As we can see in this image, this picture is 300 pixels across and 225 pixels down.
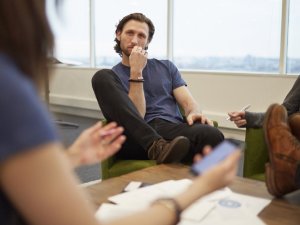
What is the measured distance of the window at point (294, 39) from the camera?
378 cm

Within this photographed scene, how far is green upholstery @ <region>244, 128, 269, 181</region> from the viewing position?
2041 millimetres

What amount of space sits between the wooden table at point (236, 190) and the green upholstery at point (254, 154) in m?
0.42

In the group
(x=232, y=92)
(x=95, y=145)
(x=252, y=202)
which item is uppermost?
(x=95, y=145)

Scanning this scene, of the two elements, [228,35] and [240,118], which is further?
[228,35]

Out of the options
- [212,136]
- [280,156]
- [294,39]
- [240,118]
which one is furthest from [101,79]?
[294,39]

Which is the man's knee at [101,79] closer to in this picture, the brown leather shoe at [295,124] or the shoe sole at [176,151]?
the shoe sole at [176,151]

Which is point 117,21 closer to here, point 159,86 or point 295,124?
point 159,86

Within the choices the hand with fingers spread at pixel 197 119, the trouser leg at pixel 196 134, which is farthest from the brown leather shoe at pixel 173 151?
the hand with fingers spread at pixel 197 119

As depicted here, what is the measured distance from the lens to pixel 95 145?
1029 mm

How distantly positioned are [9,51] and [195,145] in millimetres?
1739

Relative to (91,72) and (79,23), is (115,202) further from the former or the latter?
(79,23)

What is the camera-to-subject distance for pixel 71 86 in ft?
19.2

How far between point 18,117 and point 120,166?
1.61 metres

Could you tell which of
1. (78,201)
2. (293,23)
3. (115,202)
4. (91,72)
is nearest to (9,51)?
(78,201)
